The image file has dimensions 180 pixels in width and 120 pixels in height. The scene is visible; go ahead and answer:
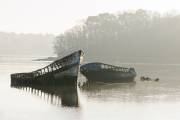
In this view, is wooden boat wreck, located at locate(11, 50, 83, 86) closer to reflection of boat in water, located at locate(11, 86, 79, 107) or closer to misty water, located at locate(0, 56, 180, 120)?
reflection of boat in water, located at locate(11, 86, 79, 107)

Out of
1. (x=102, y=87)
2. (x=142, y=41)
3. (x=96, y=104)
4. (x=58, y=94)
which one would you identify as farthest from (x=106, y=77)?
(x=142, y=41)

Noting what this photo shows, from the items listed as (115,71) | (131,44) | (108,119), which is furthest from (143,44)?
(108,119)

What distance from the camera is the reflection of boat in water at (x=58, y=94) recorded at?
167 feet

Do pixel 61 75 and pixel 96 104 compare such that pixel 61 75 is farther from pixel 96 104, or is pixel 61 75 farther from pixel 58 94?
pixel 96 104

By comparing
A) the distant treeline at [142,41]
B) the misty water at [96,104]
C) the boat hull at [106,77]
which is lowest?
the misty water at [96,104]

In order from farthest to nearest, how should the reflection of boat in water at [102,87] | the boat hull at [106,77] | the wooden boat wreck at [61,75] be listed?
the boat hull at [106,77], the wooden boat wreck at [61,75], the reflection of boat in water at [102,87]

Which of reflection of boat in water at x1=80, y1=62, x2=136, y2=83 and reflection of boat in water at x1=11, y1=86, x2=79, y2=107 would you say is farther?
reflection of boat in water at x1=80, y1=62, x2=136, y2=83

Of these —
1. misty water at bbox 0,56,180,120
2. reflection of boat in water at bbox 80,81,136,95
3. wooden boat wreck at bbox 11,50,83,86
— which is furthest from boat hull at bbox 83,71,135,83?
wooden boat wreck at bbox 11,50,83,86

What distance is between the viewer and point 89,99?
177ft

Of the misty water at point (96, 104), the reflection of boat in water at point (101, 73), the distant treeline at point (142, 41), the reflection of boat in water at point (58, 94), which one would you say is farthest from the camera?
the distant treeline at point (142, 41)

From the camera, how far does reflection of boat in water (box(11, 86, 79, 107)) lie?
167 ft

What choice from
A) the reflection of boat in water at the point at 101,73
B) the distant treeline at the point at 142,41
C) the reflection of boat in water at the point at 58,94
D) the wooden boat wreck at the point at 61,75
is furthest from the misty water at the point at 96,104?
the distant treeline at the point at 142,41

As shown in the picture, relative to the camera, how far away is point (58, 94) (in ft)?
191

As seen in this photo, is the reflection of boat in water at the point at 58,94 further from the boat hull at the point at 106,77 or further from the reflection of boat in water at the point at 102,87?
the boat hull at the point at 106,77
